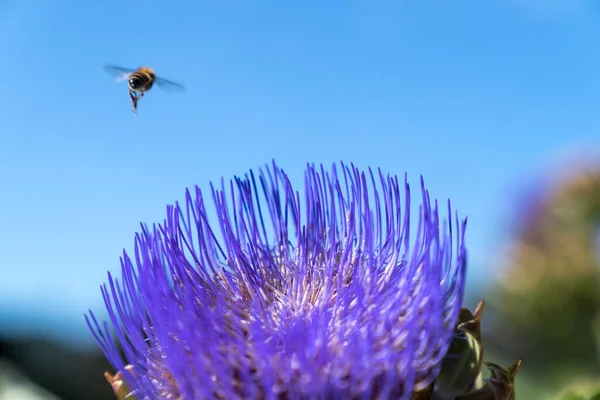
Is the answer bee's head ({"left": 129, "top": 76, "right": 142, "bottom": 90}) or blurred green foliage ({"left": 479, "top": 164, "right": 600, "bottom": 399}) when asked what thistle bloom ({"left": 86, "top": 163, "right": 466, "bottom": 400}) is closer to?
bee's head ({"left": 129, "top": 76, "right": 142, "bottom": 90})

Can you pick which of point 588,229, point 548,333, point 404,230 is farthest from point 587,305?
point 404,230

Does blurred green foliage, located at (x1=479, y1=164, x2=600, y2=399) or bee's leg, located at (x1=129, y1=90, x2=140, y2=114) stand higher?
bee's leg, located at (x1=129, y1=90, x2=140, y2=114)

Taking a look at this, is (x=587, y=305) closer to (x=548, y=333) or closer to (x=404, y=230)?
(x=548, y=333)

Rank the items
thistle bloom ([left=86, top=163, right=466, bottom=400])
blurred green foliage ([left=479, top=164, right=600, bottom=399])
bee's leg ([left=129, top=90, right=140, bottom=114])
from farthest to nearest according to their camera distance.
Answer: blurred green foliage ([left=479, top=164, right=600, bottom=399]) → bee's leg ([left=129, top=90, right=140, bottom=114]) → thistle bloom ([left=86, top=163, right=466, bottom=400])

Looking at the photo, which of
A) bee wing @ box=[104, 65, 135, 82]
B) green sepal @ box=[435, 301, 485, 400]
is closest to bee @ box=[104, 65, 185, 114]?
bee wing @ box=[104, 65, 135, 82]

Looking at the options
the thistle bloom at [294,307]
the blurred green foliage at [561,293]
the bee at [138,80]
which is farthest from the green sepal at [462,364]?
the blurred green foliage at [561,293]

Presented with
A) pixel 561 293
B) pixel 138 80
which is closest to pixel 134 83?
pixel 138 80

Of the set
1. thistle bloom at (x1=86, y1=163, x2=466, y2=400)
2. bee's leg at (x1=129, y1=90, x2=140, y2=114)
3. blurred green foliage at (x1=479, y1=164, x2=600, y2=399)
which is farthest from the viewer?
blurred green foliage at (x1=479, y1=164, x2=600, y2=399)
